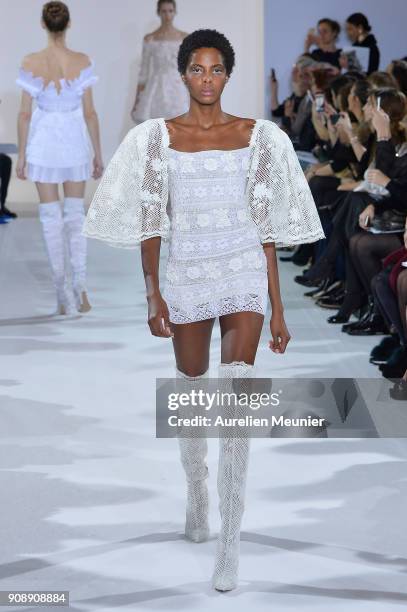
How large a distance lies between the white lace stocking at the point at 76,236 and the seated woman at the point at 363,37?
4.80 meters

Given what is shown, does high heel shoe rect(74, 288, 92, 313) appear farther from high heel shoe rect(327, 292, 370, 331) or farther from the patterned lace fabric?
the patterned lace fabric

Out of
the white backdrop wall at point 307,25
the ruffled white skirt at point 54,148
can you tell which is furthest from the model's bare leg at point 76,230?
the white backdrop wall at point 307,25

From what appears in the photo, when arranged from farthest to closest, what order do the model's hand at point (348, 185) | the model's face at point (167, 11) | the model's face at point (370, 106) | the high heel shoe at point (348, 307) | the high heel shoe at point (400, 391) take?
the model's face at point (167, 11) < the model's hand at point (348, 185) < the high heel shoe at point (348, 307) < the model's face at point (370, 106) < the high heel shoe at point (400, 391)

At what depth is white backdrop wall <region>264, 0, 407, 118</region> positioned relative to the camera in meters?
12.7

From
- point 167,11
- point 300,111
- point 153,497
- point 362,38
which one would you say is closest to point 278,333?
point 153,497

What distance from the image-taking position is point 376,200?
6.20 metres

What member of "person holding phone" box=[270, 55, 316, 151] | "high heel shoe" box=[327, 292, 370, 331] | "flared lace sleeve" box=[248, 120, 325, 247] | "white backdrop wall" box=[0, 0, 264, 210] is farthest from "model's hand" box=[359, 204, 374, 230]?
"white backdrop wall" box=[0, 0, 264, 210]

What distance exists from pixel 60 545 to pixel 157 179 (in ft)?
3.51

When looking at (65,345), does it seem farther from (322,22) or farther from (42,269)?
(322,22)

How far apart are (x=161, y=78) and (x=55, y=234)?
14.6 ft

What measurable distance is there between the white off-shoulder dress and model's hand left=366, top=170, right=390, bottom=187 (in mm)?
2619

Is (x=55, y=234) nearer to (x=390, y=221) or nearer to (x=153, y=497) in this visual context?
(x=390, y=221)

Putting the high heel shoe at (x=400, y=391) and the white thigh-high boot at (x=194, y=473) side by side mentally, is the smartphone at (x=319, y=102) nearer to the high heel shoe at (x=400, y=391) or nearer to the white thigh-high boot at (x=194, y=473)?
the high heel shoe at (x=400, y=391)

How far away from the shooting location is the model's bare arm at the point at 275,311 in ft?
10.8
